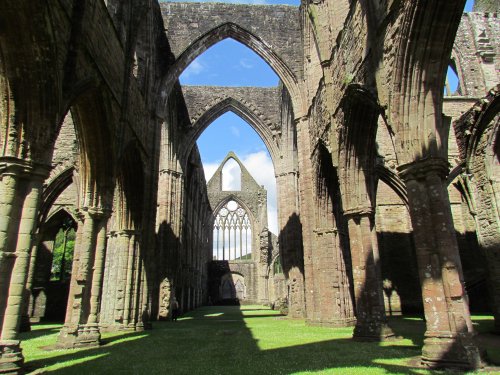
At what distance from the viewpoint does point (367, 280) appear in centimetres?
767

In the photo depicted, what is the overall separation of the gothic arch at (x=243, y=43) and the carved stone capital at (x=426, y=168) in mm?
8491

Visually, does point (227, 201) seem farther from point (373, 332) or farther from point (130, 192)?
point (373, 332)

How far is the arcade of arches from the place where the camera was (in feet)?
17.0

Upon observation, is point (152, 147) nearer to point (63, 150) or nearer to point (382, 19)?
point (63, 150)

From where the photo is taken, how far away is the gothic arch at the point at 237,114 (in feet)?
63.7

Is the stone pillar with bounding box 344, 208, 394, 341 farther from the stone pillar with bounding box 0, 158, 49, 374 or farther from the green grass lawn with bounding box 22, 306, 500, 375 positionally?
the stone pillar with bounding box 0, 158, 49, 374

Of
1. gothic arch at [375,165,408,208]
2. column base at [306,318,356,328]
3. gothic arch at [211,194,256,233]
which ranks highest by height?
gothic arch at [211,194,256,233]

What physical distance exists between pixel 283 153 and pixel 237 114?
12.5 feet

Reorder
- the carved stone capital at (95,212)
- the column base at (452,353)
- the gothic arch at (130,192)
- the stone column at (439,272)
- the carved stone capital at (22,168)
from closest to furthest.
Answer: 1. the column base at (452,353)
2. the stone column at (439,272)
3. the carved stone capital at (22,168)
4. the carved stone capital at (95,212)
5. the gothic arch at (130,192)

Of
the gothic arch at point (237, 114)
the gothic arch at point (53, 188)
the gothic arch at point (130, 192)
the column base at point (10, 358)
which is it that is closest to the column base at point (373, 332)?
the column base at point (10, 358)

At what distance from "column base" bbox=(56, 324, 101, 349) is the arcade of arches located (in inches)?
1.1

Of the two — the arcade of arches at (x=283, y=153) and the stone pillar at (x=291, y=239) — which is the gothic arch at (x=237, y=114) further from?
the stone pillar at (x=291, y=239)

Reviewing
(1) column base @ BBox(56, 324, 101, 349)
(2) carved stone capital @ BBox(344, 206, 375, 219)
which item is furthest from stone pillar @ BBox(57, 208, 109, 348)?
(2) carved stone capital @ BBox(344, 206, 375, 219)

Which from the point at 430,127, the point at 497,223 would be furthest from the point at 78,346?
the point at 497,223
